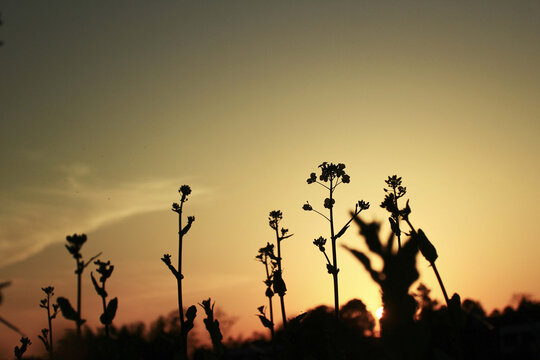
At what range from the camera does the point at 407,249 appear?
19.1 ft

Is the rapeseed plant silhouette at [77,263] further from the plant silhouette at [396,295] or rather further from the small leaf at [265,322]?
the small leaf at [265,322]

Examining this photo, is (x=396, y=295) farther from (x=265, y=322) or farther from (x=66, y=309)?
(x=265, y=322)

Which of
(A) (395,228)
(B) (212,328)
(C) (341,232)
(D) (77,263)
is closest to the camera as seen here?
(D) (77,263)

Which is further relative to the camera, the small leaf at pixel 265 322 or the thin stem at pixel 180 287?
the small leaf at pixel 265 322

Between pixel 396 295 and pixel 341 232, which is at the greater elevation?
pixel 341 232

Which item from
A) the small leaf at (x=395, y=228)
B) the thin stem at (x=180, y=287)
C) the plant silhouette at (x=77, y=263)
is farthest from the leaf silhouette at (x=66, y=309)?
the small leaf at (x=395, y=228)

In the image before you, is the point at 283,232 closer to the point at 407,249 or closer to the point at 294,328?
the point at 294,328

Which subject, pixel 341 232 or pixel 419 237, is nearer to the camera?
pixel 419 237

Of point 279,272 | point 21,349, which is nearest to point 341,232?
point 279,272

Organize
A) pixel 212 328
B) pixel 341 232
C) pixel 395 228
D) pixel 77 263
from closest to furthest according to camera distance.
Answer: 1. pixel 77 263
2. pixel 395 228
3. pixel 212 328
4. pixel 341 232

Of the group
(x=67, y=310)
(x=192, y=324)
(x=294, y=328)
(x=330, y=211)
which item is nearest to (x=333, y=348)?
(x=294, y=328)

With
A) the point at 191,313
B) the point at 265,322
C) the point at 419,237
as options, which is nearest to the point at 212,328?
the point at 191,313

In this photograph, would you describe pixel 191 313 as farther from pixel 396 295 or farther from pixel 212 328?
pixel 396 295

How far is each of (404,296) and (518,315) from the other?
103 feet
